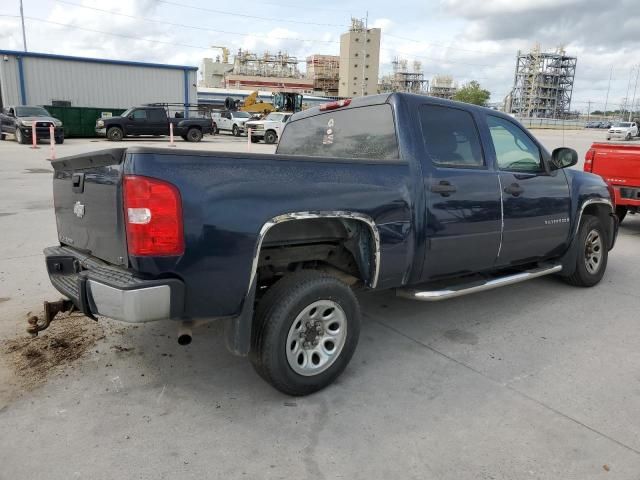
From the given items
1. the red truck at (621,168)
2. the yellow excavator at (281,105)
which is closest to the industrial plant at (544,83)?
the yellow excavator at (281,105)

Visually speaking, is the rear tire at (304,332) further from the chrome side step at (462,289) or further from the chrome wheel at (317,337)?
the chrome side step at (462,289)

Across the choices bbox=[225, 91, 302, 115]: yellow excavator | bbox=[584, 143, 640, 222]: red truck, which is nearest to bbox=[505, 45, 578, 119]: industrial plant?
bbox=[225, 91, 302, 115]: yellow excavator

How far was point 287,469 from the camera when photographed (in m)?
2.51

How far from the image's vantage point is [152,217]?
8.32 feet

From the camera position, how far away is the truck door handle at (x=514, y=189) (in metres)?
4.22

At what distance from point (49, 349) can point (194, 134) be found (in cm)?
2433

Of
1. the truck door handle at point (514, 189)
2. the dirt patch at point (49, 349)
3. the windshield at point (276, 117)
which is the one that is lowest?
the dirt patch at point (49, 349)

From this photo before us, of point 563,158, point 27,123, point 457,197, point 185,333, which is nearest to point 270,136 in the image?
point 27,123

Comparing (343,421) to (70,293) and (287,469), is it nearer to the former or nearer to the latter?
(287,469)

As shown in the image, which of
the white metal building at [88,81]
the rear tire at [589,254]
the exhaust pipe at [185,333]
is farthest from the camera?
the white metal building at [88,81]

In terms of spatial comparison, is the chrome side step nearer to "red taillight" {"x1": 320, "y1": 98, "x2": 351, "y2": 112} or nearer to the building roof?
"red taillight" {"x1": 320, "y1": 98, "x2": 351, "y2": 112}

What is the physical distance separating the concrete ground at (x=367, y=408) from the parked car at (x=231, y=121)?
100 feet

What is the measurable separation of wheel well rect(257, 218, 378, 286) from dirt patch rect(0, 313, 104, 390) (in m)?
1.51

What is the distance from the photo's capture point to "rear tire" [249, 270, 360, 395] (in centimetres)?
296
